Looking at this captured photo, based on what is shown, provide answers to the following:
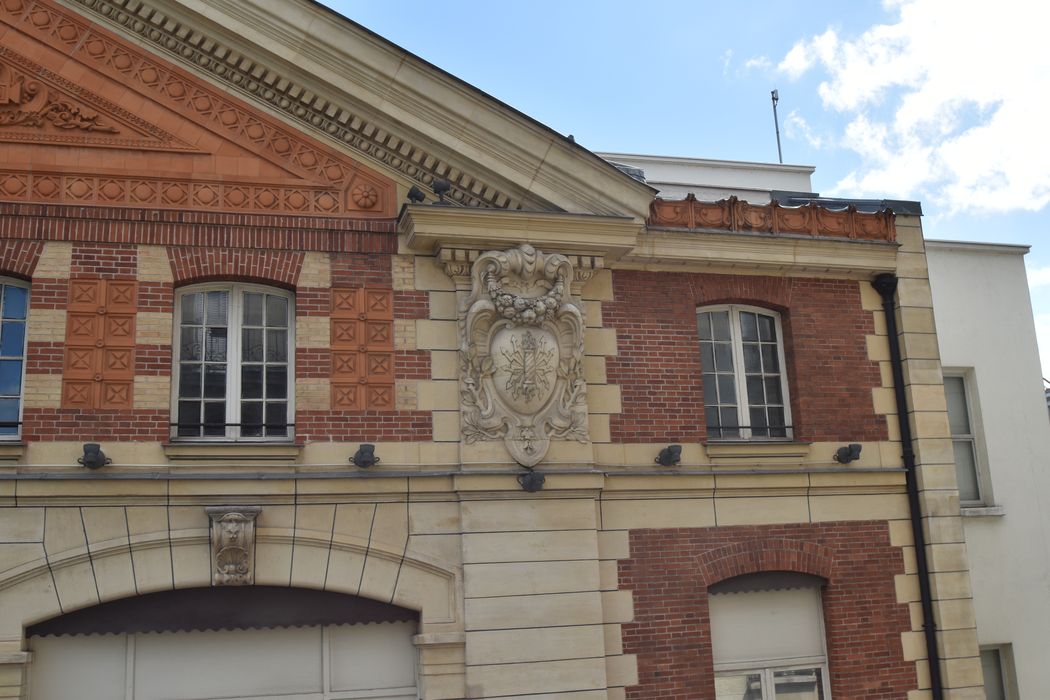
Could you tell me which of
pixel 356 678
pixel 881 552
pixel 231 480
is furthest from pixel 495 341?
pixel 881 552

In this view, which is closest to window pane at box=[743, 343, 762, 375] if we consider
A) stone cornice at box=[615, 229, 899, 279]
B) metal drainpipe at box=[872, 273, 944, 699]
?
stone cornice at box=[615, 229, 899, 279]

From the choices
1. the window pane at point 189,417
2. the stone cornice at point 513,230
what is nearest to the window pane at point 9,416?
the window pane at point 189,417

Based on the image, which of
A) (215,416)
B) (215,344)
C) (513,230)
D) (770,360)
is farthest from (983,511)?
(215,344)

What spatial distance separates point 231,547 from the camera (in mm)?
9695

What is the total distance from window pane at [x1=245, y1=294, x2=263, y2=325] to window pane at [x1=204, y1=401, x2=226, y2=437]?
95 centimetres

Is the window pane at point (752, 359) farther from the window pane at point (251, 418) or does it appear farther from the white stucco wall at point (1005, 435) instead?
the window pane at point (251, 418)

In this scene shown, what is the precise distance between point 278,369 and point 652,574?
468 cm

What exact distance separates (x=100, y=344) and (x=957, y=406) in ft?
38.2

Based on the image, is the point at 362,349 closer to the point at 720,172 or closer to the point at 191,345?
the point at 191,345

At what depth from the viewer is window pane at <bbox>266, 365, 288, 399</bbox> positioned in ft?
34.5

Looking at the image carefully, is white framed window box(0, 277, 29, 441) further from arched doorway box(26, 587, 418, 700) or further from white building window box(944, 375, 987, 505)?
white building window box(944, 375, 987, 505)

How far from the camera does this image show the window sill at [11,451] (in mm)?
9453

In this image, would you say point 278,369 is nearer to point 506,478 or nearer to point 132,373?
point 132,373

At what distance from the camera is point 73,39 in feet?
34.7
